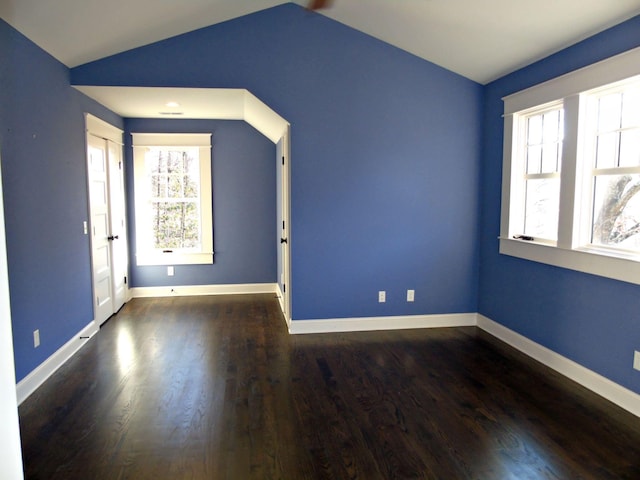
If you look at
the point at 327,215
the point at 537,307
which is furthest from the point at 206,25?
the point at 537,307

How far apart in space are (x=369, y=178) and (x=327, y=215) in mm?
574

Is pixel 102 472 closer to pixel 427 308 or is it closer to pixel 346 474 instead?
pixel 346 474

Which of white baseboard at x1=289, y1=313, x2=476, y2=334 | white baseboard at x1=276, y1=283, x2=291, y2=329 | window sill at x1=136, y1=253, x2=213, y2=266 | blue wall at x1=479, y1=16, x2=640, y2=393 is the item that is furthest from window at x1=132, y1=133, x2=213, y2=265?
blue wall at x1=479, y1=16, x2=640, y2=393

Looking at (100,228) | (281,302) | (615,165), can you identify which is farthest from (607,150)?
(100,228)

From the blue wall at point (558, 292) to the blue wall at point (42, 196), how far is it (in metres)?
4.01

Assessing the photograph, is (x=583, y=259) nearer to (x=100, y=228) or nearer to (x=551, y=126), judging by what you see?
(x=551, y=126)

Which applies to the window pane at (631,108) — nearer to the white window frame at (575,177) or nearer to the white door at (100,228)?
the white window frame at (575,177)

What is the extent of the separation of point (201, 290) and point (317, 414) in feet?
12.4

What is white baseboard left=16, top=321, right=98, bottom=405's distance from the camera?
300 centimetres

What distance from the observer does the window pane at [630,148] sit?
290 cm

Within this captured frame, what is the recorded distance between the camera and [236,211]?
20.3 feet

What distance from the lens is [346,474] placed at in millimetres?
2211

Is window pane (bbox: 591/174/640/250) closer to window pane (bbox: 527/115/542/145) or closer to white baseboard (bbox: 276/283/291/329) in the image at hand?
window pane (bbox: 527/115/542/145)

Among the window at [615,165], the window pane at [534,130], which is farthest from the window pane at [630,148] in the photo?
the window pane at [534,130]
